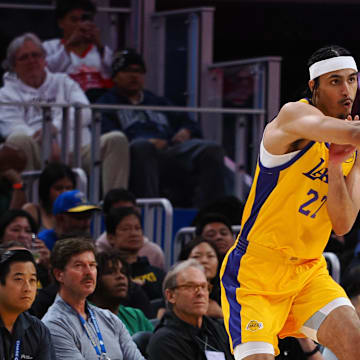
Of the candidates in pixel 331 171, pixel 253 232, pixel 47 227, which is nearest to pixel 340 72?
pixel 331 171

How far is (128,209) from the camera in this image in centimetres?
898

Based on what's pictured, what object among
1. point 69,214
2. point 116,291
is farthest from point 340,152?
point 69,214

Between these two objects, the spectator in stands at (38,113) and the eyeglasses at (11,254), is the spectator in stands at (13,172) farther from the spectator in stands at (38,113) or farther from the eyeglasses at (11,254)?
the eyeglasses at (11,254)

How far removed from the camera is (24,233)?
842 cm

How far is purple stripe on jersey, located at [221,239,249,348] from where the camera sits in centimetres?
573

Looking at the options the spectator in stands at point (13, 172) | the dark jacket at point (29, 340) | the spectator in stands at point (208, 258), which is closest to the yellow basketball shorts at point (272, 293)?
the dark jacket at point (29, 340)

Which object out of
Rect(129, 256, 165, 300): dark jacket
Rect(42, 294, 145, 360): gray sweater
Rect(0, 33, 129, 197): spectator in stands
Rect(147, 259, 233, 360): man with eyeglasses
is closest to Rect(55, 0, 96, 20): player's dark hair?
Rect(0, 33, 129, 197): spectator in stands

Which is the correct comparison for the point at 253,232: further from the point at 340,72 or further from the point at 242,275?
the point at 340,72

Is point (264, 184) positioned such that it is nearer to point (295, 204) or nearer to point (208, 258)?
point (295, 204)

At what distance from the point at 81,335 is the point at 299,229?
78.4 inches

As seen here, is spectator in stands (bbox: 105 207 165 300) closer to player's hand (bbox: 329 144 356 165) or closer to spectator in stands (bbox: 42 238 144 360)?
spectator in stands (bbox: 42 238 144 360)

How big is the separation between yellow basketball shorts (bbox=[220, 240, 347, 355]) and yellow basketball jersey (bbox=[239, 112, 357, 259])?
78 millimetres

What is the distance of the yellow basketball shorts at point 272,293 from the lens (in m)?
5.67

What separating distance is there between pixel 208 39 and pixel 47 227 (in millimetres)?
3344
